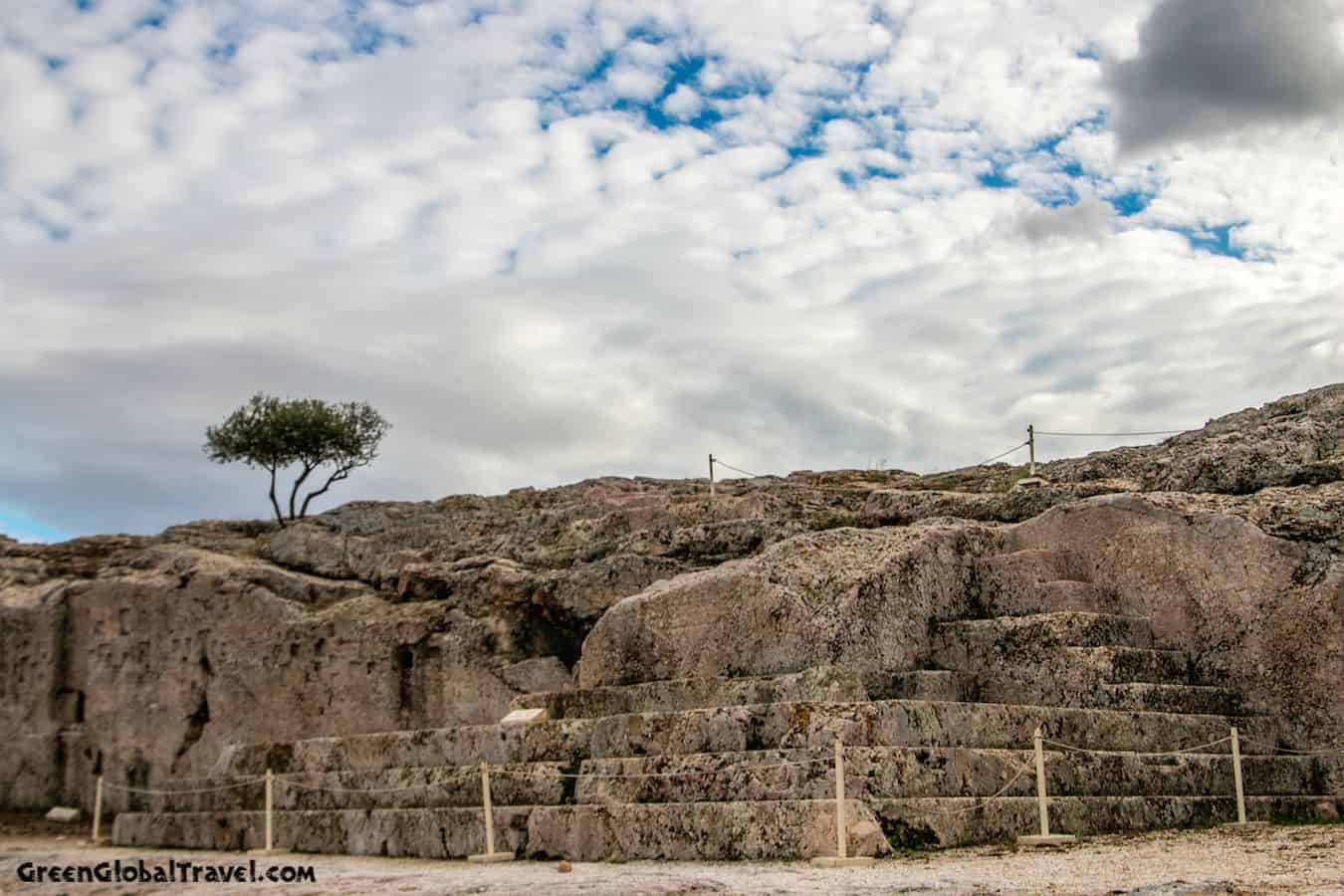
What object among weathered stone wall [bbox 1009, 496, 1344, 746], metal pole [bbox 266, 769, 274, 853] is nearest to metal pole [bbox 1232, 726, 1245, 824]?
weathered stone wall [bbox 1009, 496, 1344, 746]

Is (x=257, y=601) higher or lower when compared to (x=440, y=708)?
higher

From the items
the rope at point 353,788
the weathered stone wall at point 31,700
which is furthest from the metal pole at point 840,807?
the weathered stone wall at point 31,700

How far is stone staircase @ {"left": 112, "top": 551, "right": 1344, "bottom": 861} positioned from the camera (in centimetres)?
1233

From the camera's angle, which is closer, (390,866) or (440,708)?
(390,866)

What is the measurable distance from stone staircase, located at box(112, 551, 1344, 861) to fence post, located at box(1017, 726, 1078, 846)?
0.21 meters

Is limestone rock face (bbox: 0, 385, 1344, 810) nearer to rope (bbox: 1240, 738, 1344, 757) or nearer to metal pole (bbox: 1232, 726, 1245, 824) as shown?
rope (bbox: 1240, 738, 1344, 757)

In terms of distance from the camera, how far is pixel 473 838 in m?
14.3

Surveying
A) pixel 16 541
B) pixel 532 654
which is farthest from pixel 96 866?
pixel 16 541

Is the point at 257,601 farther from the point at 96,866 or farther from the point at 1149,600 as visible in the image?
the point at 1149,600

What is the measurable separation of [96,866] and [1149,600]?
12.3 metres

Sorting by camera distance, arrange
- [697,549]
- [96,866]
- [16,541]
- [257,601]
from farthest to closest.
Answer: [16,541], [257,601], [697,549], [96,866]

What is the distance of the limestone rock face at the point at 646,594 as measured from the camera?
52.0ft

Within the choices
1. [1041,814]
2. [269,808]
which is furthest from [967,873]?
[269,808]

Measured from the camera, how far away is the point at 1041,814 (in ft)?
40.4
